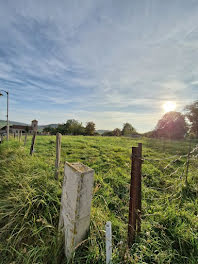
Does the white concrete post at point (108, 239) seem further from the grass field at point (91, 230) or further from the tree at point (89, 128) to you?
the tree at point (89, 128)

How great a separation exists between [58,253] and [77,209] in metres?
0.74

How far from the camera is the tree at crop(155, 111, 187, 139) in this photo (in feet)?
76.8

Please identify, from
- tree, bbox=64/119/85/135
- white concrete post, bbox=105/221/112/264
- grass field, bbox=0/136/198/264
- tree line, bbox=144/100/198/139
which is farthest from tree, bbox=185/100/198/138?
tree, bbox=64/119/85/135

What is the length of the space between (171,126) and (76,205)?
27935mm

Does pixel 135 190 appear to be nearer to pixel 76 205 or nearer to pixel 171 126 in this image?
pixel 76 205

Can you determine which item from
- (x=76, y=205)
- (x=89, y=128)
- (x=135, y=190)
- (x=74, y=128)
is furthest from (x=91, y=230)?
(x=74, y=128)

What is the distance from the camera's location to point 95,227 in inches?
68.6

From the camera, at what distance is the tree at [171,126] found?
23.4m

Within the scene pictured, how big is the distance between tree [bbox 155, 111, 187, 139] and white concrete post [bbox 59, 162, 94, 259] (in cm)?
2533

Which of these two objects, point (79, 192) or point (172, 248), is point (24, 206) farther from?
point (172, 248)

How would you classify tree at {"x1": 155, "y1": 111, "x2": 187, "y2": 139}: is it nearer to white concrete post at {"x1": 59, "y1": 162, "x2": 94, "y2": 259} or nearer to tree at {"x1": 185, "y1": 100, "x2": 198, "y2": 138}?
tree at {"x1": 185, "y1": 100, "x2": 198, "y2": 138}

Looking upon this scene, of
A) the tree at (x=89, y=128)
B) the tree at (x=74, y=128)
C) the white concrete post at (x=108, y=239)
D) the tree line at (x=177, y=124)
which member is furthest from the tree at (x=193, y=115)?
the tree at (x=74, y=128)

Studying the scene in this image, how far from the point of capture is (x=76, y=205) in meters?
1.43

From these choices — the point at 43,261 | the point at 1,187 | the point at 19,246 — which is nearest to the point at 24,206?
the point at 19,246
